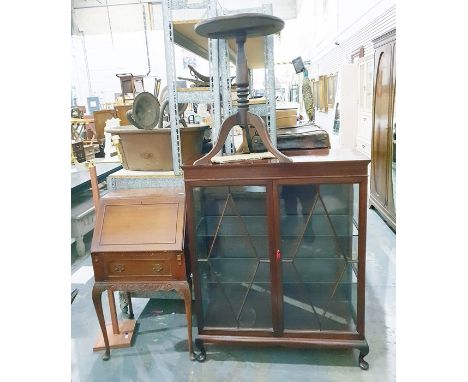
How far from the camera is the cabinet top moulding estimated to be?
1.54 m

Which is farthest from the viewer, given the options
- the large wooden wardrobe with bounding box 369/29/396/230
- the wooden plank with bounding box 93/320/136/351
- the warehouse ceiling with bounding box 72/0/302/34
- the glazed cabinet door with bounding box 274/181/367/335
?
the warehouse ceiling with bounding box 72/0/302/34

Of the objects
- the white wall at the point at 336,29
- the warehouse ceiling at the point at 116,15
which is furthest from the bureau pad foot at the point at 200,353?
the warehouse ceiling at the point at 116,15

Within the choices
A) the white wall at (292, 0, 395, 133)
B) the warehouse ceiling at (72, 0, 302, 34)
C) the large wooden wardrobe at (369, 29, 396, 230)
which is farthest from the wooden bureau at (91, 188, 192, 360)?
the warehouse ceiling at (72, 0, 302, 34)

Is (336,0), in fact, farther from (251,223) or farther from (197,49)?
(251,223)

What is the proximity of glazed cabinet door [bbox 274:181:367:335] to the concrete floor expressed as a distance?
19 cm

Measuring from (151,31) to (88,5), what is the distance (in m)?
1.94

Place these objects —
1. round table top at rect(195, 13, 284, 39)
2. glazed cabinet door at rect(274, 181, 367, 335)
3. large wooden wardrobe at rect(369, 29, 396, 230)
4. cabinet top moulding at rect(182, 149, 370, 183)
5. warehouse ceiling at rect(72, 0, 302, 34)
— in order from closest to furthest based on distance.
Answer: round table top at rect(195, 13, 284, 39) < cabinet top moulding at rect(182, 149, 370, 183) < glazed cabinet door at rect(274, 181, 367, 335) < large wooden wardrobe at rect(369, 29, 396, 230) < warehouse ceiling at rect(72, 0, 302, 34)

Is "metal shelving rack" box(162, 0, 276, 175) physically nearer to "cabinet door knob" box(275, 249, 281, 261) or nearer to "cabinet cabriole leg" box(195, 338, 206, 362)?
"cabinet door knob" box(275, 249, 281, 261)

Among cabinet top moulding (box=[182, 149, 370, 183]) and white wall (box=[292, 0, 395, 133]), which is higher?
white wall (box=[292, 0, 395, 133])

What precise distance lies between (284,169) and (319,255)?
522 mm

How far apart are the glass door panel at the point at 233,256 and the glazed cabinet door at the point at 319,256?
0.11 meters

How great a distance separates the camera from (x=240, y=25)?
A: 138 centimetres

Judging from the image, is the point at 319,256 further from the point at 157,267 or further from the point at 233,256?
the point at 157,267

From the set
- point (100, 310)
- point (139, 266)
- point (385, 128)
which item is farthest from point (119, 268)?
point (385, 128)
